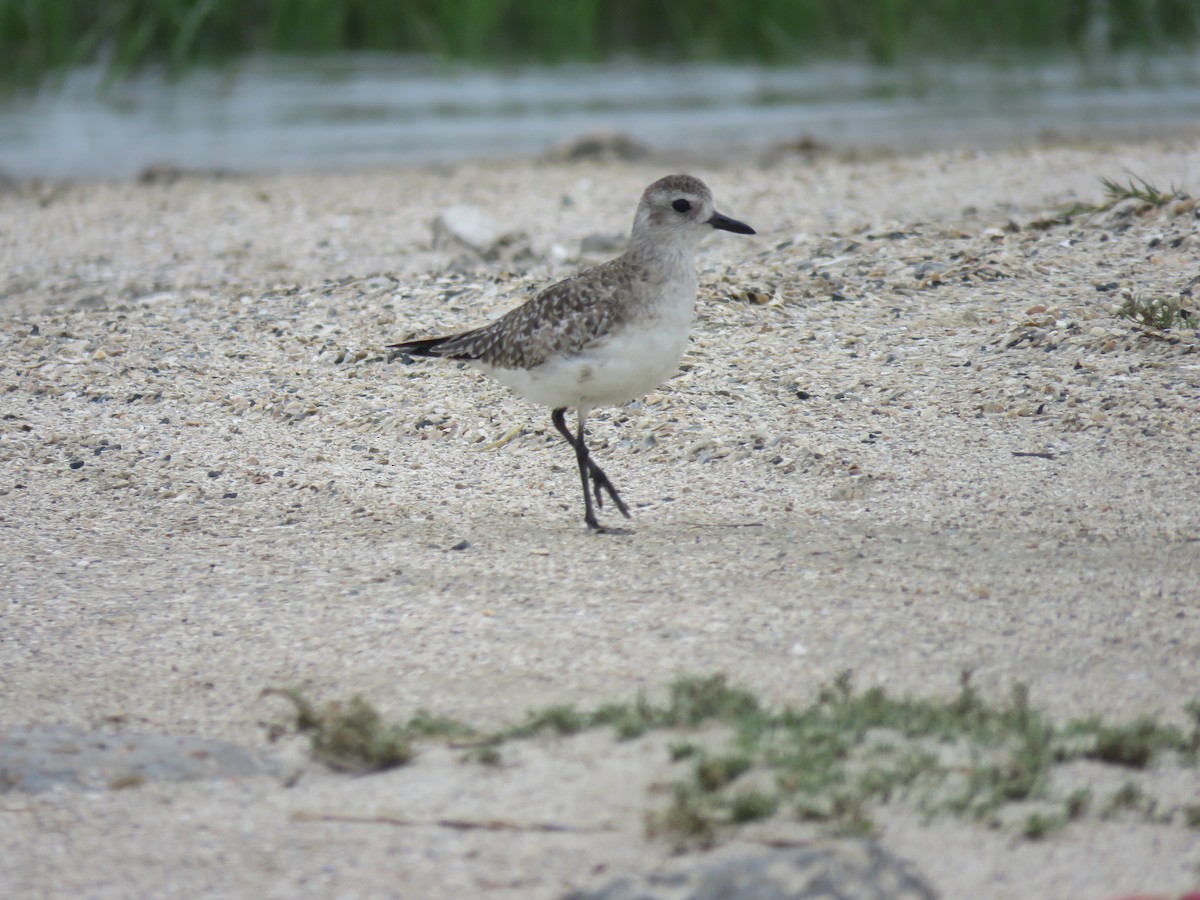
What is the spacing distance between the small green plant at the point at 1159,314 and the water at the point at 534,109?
6624 mm

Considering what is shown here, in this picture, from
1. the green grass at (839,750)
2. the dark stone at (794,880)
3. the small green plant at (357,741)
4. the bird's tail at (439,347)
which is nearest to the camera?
the dark stone at (794,880)

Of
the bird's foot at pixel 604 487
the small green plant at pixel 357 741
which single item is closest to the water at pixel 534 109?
the bird's foot at pixel 604 487

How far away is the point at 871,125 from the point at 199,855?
473 inches

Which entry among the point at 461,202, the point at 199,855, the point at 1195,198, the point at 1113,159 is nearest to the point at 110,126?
the point at 461,202

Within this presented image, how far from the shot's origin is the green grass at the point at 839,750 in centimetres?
342

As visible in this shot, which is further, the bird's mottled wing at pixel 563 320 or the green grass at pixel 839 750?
the bird's mottled wing at pixel 563 320

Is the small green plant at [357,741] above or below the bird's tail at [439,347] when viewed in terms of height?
below

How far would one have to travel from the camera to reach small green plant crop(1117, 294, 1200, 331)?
6.54m

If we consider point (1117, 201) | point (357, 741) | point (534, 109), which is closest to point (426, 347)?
point (357, 741)

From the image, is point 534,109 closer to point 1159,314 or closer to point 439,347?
point 1159,314

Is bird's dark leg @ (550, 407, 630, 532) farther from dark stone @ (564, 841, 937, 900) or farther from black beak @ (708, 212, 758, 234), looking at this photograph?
dark stone @ (564, 841, 937, 900)

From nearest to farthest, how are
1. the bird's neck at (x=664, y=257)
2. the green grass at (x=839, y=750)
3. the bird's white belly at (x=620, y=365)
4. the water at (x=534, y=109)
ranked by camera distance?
the green grass at (x=839, y=750)
the bird's white belly at (x=620, y=365)
the bird's neck at (x=664, y=257)
the water at (x=534, y=109)

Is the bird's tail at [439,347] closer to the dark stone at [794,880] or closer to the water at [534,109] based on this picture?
the dark stone at [794,880]

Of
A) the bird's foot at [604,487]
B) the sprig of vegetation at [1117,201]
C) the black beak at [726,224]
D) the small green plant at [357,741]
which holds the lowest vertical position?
the small green plant at [357,741]
